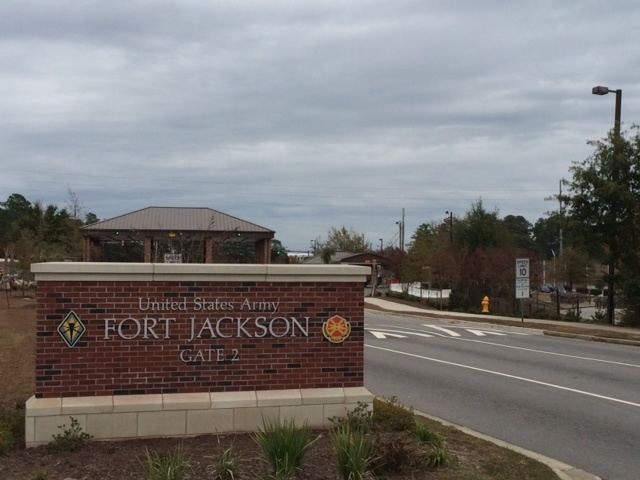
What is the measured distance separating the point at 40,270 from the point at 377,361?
941 centimetres

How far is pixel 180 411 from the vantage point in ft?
22.4

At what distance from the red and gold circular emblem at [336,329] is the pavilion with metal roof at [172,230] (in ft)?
64.9

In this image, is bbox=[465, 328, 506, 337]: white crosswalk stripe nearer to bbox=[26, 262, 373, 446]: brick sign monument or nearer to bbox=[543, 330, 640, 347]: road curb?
bbox=[543, 330, 640, 347]: road curb

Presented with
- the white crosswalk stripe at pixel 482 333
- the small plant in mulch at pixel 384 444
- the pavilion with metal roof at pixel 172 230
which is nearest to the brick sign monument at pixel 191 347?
the small plant in mulch at pixel 384 444

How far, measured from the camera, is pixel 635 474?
6527 millimetres

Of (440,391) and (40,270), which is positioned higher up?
(40,270)

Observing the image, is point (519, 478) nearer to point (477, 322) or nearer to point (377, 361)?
point (377, 361)

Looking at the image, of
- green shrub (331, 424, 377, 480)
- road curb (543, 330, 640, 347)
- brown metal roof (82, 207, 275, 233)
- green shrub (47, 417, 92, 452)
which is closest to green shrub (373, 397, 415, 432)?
green shrub (331, 424, 377, 480)

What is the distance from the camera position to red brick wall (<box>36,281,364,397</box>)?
681 cm

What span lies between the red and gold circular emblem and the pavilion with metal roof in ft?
64.9

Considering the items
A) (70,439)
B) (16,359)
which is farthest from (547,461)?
(16,359)

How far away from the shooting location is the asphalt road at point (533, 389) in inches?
300

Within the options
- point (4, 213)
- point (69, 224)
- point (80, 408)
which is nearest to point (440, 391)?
point (80, 408)

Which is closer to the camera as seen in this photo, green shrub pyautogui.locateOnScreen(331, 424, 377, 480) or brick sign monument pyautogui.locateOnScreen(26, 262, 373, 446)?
green shrub pyautogui.locateOnScreen(331, 424, 377, 480)
